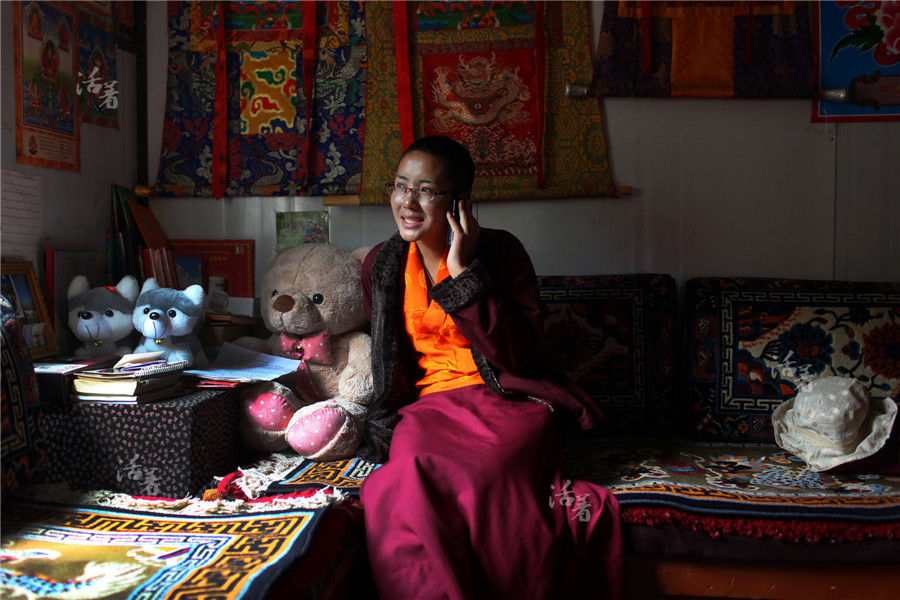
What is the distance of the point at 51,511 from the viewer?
1.43 meters

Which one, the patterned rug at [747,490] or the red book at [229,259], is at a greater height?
the red book at [229,259]

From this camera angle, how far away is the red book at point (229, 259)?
8.11 ft

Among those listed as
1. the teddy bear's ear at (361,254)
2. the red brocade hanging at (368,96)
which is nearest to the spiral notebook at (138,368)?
the teddy bear's ear at (361,254)

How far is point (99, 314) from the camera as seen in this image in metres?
1.91

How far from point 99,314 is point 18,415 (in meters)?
0.58

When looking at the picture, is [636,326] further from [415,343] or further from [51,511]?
[51,511]

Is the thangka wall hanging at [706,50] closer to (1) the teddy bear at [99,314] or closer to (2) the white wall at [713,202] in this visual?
(2) the white wall at [713,202]

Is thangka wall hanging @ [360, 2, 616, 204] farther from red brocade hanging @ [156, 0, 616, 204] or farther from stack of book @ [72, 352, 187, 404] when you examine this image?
stack of book @ [72, 352, 187, 404]

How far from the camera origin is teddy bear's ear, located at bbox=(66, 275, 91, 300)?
192 centimetres

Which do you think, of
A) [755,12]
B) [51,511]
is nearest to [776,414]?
[755,12]

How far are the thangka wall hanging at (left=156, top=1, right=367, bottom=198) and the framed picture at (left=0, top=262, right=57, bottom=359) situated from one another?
0.72 metres

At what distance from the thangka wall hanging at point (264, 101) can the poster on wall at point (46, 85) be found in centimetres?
41

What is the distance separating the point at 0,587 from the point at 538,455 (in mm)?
1071

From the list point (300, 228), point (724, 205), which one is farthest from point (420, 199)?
point (724, 205)
